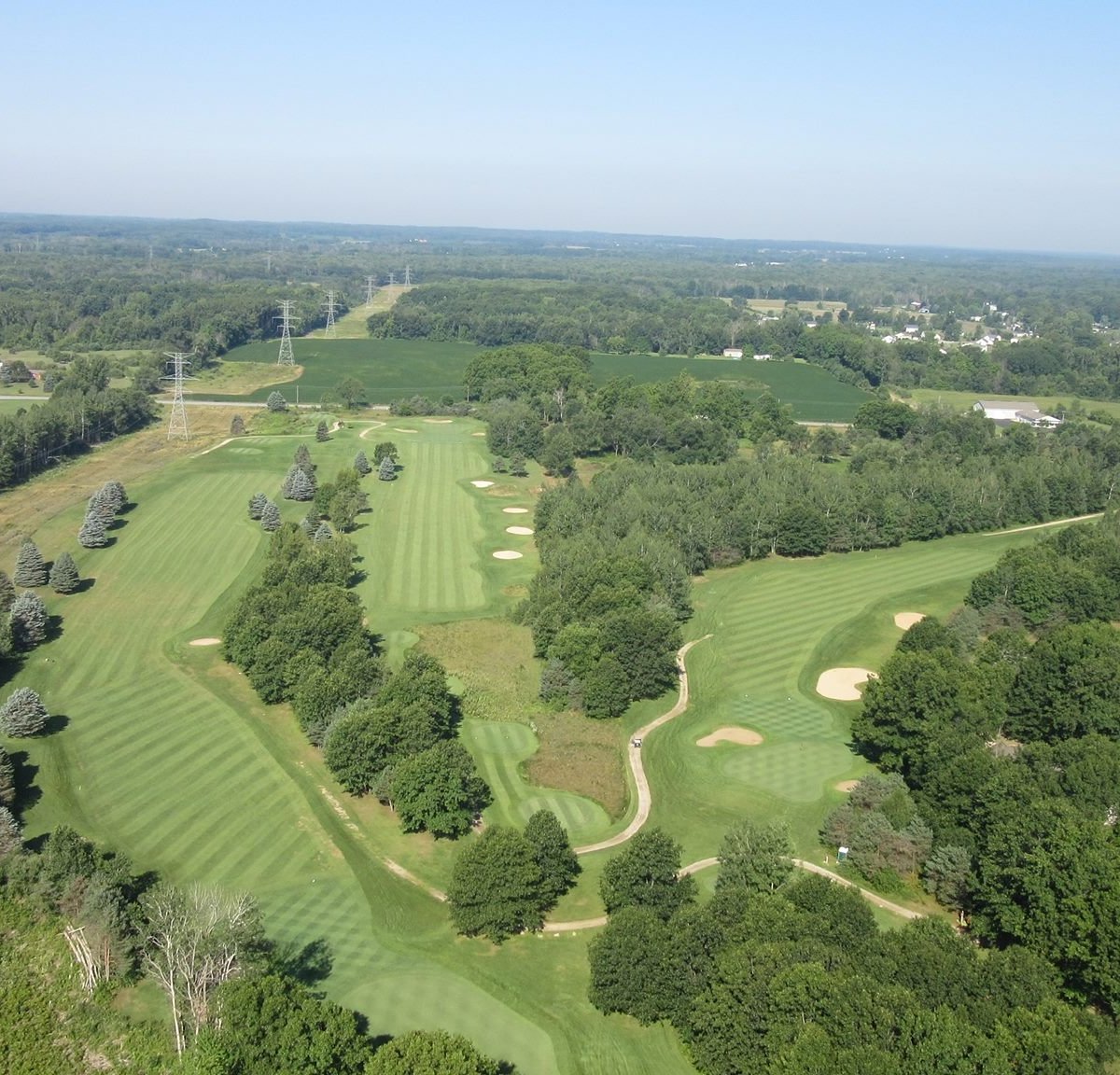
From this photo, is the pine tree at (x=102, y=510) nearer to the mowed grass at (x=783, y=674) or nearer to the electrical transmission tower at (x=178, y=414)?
the electrical transmission tower at (x=178, y=414)

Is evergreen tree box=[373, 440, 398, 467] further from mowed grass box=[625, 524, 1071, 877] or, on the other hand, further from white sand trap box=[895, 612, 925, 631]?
white sand trap box=[895, 612, 925, 631]

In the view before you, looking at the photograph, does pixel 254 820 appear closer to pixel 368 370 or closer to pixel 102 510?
pixel 102 510

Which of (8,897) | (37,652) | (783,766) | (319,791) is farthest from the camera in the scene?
(37,652)

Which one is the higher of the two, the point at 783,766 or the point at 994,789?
the point at 994,789

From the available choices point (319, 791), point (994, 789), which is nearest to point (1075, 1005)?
point (994, 789)

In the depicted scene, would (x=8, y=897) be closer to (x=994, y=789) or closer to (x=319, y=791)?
(x=319, y=791)

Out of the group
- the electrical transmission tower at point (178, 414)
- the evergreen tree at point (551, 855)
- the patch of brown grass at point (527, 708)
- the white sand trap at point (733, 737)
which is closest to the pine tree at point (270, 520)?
the patch of brown grass at point (527, 708)
